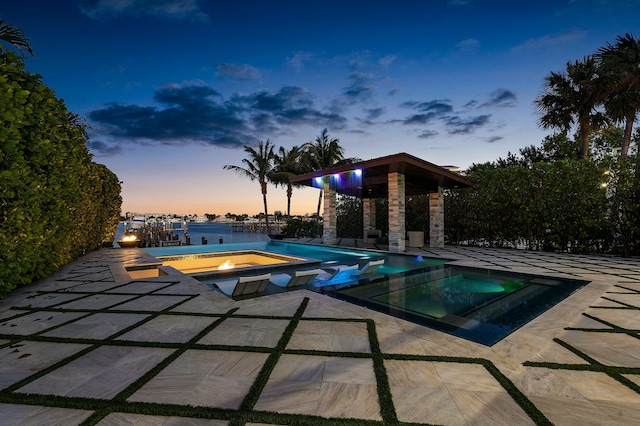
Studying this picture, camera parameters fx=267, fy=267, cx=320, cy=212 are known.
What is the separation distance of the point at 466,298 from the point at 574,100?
1396 centimetres

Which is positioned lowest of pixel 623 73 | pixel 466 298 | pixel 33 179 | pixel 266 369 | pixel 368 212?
pixel 466 298

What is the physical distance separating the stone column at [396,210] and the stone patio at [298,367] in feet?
21.6

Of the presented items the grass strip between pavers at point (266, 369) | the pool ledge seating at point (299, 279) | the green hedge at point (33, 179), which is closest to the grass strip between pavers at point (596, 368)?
the grass strip between pavers at point (266, 369)

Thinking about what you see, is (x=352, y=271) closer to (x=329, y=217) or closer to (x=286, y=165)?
(x=329, y=217)

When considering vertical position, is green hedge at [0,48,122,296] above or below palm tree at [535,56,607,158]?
below

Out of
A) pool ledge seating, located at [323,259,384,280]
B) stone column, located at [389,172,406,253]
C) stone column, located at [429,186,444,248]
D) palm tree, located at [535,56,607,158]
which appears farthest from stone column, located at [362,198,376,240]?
palm tree, located at [535,56,607,158]

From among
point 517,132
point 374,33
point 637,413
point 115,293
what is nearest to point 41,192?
point 115,293

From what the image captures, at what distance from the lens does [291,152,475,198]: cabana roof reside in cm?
920

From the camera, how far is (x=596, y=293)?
4723 mm

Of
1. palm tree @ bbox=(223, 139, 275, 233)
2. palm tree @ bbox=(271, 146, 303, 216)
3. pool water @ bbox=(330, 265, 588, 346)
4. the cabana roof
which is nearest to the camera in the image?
pool water @ bbox=(330, 265, 588, 346)

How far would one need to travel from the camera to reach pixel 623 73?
33.8ft

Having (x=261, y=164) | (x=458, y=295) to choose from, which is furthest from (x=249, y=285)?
(x=261, y=164)

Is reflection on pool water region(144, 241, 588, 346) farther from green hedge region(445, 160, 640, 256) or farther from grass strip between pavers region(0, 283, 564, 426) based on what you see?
green hedge region(445, 160, 640, 256)

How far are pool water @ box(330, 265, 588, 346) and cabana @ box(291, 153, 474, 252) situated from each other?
12.6ft
